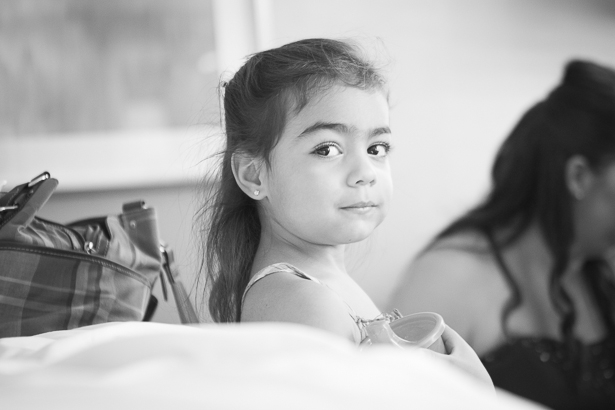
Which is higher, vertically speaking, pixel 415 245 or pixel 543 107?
pixel 543 107

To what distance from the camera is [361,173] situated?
702mm

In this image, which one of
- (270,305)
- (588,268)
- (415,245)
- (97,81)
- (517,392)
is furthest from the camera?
(415,245)

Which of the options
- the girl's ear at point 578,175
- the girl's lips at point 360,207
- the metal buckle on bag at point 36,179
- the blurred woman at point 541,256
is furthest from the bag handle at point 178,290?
the girl's ear at point 578,175

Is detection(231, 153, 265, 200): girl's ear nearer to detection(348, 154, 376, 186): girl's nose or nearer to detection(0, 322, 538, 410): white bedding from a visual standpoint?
detection(348, 154, 376, 186): girl's nose

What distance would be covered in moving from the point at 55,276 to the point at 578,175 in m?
0.98

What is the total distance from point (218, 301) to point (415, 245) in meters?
1.04

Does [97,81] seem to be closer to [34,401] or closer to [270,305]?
[270,305]

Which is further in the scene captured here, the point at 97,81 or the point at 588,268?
the point at 97,81

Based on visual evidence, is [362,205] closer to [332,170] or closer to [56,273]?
[332,170]

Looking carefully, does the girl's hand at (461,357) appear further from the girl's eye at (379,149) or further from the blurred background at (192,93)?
the blurred background at (192,93)

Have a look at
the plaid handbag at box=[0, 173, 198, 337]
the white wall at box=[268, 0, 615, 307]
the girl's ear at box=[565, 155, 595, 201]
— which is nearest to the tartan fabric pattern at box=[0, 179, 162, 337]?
the plaid handbag at box=[0, 173, 198, 337]

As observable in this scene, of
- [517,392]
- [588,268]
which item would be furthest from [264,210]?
[588,268]

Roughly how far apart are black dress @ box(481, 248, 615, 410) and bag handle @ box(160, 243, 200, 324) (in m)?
0.61

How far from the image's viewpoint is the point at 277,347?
1.17ft
